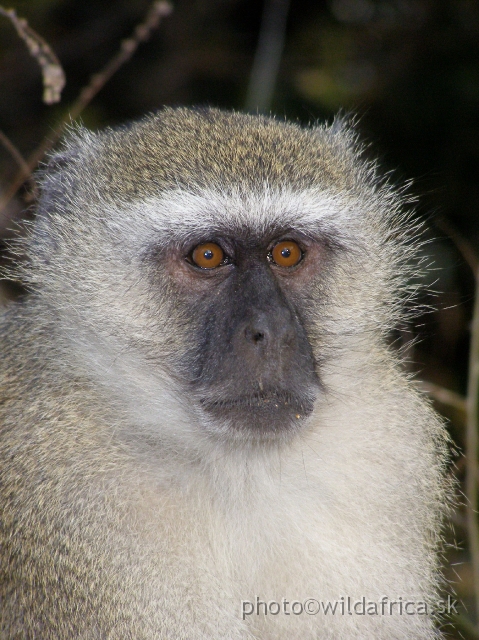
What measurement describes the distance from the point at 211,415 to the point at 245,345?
250mm

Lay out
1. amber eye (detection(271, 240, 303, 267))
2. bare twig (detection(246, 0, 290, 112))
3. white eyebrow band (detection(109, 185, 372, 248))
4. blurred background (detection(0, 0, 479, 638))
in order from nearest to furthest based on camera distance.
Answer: white eyebrow band (detection(109, 185, 372, 248)) < amber eye (detection(271, 240, 303, 267)) < blurred background (detection(0, 0, 479, 638)) < bare twig (detection(246, 0, 290, 112))

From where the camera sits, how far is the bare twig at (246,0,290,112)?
5.51m

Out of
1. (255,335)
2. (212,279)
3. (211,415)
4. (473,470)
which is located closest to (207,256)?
(212,279)

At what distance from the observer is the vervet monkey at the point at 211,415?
246cm

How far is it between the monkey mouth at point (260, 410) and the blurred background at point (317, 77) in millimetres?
2677

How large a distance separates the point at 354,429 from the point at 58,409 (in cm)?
101

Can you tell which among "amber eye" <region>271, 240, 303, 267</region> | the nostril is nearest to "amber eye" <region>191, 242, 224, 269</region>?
"amber eye" <region>271, 240, 303, 267</region>

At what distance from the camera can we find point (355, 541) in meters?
2.74

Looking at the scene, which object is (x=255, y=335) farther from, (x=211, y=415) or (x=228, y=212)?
(x=228, y=212)

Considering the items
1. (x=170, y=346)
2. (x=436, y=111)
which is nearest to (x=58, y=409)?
(x=170, y=346)

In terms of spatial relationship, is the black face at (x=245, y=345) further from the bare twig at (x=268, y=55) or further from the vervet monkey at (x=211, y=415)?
the bare twig at (x=268, y=55)

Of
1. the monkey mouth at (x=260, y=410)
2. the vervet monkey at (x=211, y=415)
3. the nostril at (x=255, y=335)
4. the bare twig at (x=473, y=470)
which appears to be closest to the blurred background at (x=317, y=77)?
the bare twig at (x=473, y=470)

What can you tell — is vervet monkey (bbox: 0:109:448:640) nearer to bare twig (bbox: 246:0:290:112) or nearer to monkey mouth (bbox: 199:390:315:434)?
monkey mouth (bbox: 199:390:315:434)

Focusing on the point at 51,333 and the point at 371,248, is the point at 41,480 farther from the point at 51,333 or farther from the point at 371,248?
the point at 371,248
